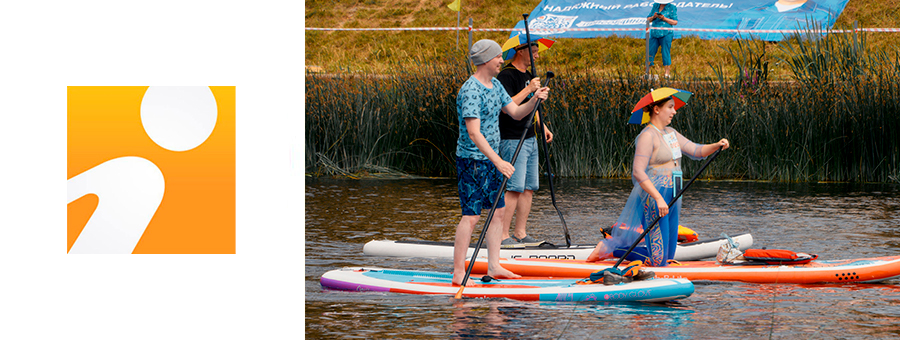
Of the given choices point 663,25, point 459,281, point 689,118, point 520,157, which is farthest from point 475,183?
point 663,25

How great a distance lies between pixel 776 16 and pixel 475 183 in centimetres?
1724

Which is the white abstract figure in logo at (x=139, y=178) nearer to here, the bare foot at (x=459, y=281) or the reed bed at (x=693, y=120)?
the bare foot at (x=459, y=281)

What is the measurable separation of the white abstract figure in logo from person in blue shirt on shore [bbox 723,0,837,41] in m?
18.5

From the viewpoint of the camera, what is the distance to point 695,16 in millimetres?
22922

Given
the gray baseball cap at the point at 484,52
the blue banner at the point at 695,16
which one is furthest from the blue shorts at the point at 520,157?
the blue banner at the point at 695,16

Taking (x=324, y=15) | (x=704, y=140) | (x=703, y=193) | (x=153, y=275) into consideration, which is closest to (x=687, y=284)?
A: (x=153, y=275)

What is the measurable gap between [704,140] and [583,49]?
476 inches

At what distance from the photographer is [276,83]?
13.6 feet

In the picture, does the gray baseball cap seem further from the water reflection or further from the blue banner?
the blue banner

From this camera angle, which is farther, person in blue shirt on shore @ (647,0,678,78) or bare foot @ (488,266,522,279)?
person in blue shirt on shore @ (647,0,678,78)

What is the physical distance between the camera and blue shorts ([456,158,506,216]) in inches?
239

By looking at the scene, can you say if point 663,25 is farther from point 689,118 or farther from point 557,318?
point 557,318

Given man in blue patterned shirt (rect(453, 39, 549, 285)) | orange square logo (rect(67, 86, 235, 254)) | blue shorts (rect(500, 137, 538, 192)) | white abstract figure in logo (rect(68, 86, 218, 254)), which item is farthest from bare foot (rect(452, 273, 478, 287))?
white abstract figure in logo (rect(68, 86, 218, 254))

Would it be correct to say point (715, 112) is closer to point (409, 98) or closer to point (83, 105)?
point (409, 98)
